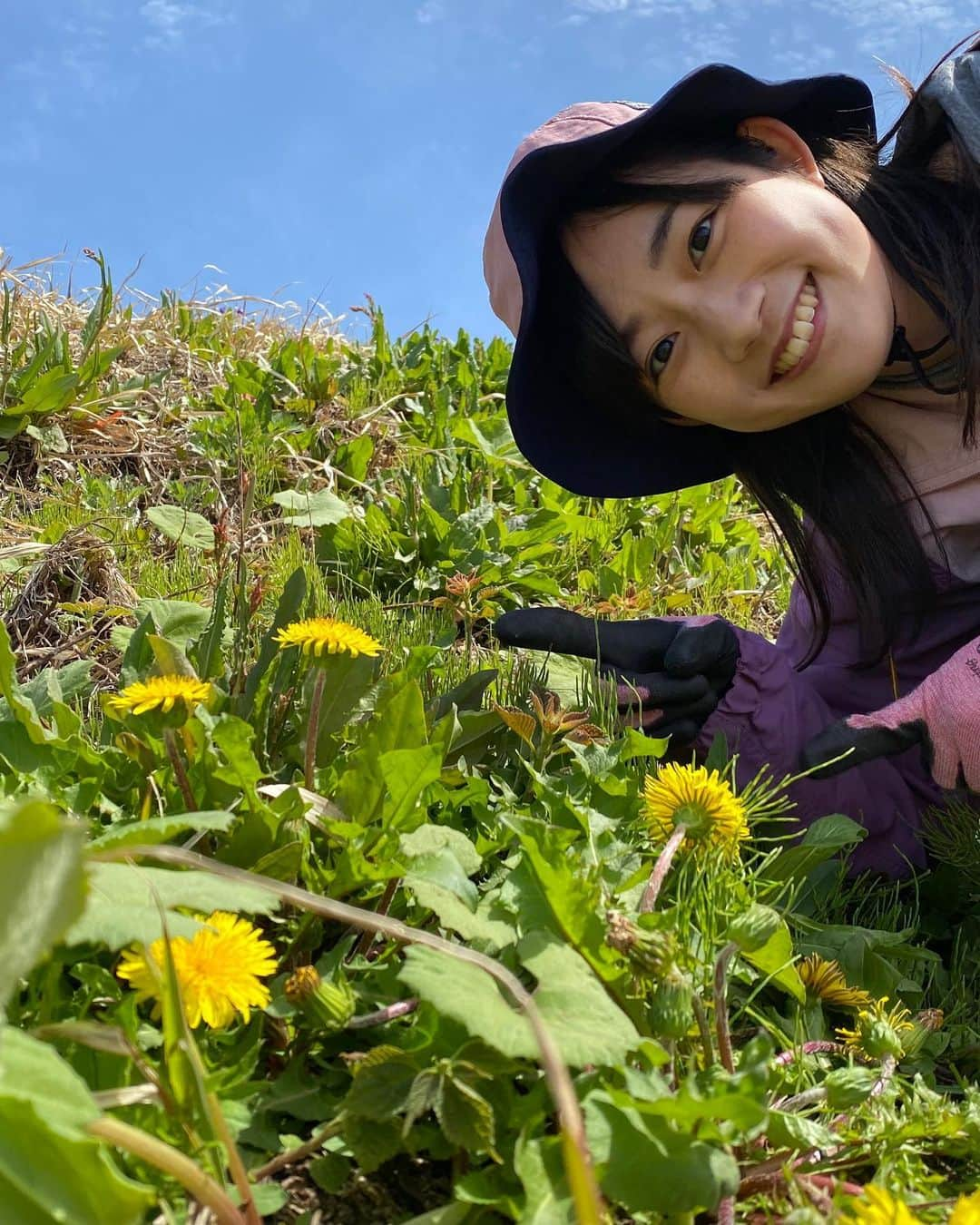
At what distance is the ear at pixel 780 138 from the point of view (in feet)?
6.63

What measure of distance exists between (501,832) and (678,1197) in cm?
51

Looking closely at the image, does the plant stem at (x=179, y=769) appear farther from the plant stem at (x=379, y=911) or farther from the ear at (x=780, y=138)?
the ear at (x=780, y=138)

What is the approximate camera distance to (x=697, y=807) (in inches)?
39.9

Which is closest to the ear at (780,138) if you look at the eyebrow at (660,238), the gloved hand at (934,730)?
the eyebrow at (660,238)

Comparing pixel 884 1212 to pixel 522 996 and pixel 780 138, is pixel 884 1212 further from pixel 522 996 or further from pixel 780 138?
pixel 780 138

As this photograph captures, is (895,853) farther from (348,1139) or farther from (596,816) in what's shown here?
(348,1139)

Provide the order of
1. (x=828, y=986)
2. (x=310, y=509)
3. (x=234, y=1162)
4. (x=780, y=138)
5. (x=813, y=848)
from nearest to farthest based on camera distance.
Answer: (x=234, y=1162) → (x=828, y=986) → (x=813, y=848) → (x=780, y=138) → (x=310, y=509)

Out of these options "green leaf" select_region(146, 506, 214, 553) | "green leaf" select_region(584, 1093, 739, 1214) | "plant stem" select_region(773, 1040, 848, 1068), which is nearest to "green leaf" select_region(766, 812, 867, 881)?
"plant stem" select_region(773, 1040, 848, 1068)

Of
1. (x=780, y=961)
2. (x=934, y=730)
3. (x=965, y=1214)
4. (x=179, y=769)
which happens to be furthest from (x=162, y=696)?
(x=934, y=730)

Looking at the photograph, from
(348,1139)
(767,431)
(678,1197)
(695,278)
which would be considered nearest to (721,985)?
(678,1197)

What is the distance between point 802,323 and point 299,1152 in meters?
1.58

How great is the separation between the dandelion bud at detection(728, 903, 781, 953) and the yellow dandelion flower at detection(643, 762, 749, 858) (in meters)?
0.12

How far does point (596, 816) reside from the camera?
1.13m

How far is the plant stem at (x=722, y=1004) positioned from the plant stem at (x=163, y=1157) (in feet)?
1.31
